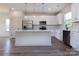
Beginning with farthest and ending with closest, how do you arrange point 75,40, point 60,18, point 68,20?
point 60,18 < point 68,20 < point 75,40

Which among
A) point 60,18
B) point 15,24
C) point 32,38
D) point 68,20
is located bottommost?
point 32,38

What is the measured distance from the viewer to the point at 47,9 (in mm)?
6875

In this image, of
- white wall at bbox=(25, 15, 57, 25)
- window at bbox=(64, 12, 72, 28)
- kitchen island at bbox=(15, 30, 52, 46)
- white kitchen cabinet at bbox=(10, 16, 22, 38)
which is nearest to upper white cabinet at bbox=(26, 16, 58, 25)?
white wall at bbox=(25, 15, 57, 25)

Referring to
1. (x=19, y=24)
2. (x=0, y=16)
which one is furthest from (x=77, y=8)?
(x=0, y=16)

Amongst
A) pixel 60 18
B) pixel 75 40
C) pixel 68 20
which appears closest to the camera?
pixel 75 40

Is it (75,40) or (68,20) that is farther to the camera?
(68,20)

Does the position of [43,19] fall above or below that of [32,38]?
above

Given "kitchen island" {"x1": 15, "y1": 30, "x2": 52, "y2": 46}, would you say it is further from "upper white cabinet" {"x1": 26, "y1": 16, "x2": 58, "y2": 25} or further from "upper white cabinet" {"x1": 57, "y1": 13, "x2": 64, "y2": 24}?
"upper white cabinet" {"x1": 57, "y1": 13, "x2": 64, "y2": 24}

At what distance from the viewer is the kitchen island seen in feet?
21.5

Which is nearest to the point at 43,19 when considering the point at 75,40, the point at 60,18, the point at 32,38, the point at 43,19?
the point at 43,19

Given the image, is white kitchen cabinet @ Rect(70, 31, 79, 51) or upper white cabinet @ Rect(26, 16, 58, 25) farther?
upper white cabinet @ Rect(26, 16, 58, 25)

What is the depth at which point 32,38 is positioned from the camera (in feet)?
21.7

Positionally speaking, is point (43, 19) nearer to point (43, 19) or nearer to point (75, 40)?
point (43, 19)

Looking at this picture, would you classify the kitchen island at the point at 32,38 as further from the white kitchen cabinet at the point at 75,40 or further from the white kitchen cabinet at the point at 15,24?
the white kitchen cabinet at the point at 75,40
